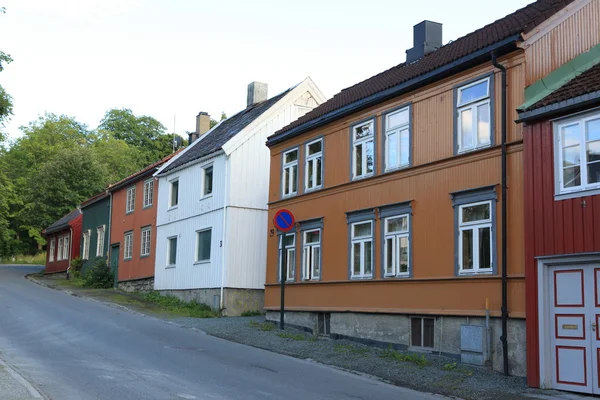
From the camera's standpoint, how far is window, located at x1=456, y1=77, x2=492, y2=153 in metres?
15.7

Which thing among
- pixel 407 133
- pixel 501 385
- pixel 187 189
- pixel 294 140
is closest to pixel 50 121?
pixel 187 189

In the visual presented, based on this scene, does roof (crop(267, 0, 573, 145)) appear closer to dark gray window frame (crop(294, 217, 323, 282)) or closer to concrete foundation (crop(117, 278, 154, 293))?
dark gray window frame (crop(294, 217, 323, 282))

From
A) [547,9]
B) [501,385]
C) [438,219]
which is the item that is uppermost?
[547,9]

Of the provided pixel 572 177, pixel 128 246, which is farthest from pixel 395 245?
pixel 128 246

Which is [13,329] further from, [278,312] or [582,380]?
[582,380]

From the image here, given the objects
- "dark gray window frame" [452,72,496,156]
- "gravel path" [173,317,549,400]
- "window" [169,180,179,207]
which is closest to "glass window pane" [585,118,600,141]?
"dark gray window frame" [452,72,496,156]

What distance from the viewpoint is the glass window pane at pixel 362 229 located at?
19.2 meters

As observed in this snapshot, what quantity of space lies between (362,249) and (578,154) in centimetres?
745

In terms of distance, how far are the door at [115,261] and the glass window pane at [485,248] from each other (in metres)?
25.3

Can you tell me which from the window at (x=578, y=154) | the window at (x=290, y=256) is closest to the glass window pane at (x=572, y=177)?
the window at (x=578, y=154)

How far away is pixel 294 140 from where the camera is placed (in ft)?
76.2

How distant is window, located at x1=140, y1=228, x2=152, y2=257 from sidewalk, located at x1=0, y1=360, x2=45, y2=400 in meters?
21.8

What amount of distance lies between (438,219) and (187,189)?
52.9 feet

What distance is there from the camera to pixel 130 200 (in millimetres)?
37094
